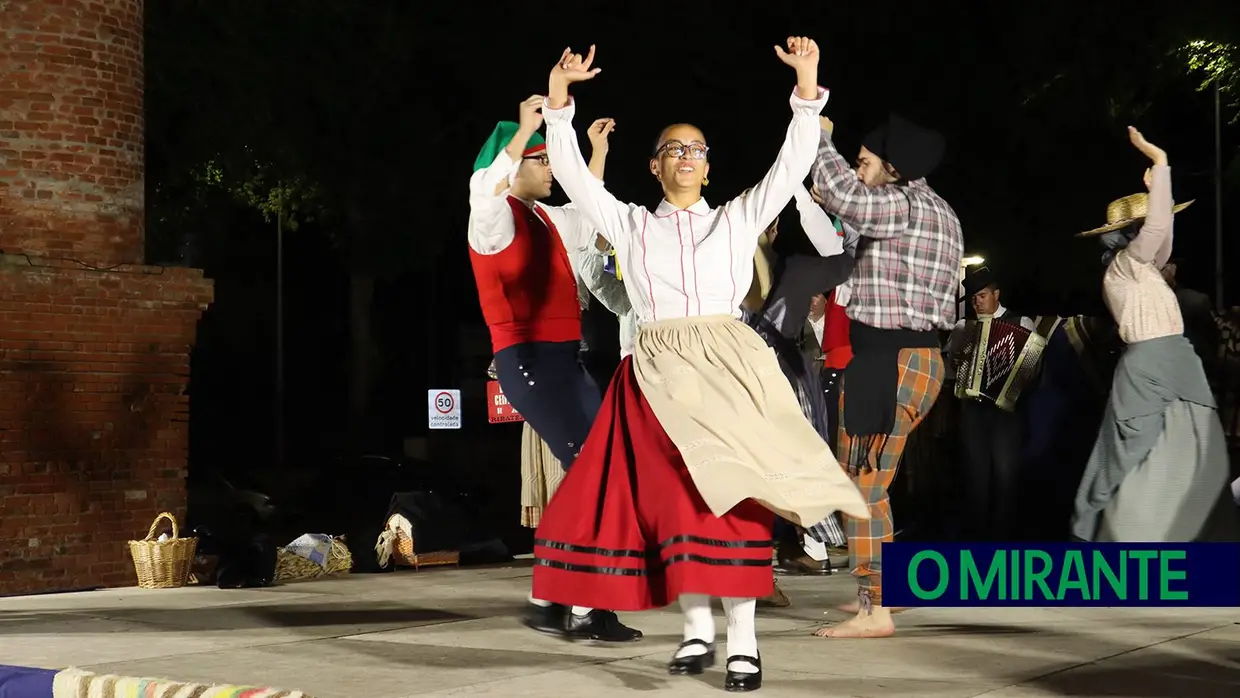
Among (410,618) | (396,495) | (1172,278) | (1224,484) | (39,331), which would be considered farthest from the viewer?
(396,495)

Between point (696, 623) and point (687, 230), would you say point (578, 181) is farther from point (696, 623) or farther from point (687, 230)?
point (696, 623)

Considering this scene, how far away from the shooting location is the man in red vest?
6398 millimetres

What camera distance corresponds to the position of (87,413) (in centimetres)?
995

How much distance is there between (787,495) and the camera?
517 cm

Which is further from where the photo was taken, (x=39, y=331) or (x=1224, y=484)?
(x=39, y=331)

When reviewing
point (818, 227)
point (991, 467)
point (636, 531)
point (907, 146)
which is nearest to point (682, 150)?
point (636, 531)

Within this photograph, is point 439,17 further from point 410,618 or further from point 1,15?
point 410,618

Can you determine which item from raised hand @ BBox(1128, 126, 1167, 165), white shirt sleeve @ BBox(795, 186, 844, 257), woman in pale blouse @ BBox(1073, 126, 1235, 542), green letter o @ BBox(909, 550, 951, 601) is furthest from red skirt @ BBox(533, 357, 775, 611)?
woman in pale blouse @ BBox(1073, 126, 1235, 542)

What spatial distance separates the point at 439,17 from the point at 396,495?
1417 centimetres

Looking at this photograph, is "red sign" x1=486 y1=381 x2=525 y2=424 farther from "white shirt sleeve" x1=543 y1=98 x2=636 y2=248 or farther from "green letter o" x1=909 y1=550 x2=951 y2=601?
"white shirt sleeve" x1=543 y1=98 x2=636 y2=248

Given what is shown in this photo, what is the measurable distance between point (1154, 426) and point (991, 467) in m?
2.73

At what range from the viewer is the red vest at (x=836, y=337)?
9562 mm

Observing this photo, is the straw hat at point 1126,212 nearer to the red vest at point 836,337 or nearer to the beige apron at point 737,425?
the red vest at point 836,337

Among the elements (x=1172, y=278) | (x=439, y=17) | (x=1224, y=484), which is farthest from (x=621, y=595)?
(x=439, y=17)
